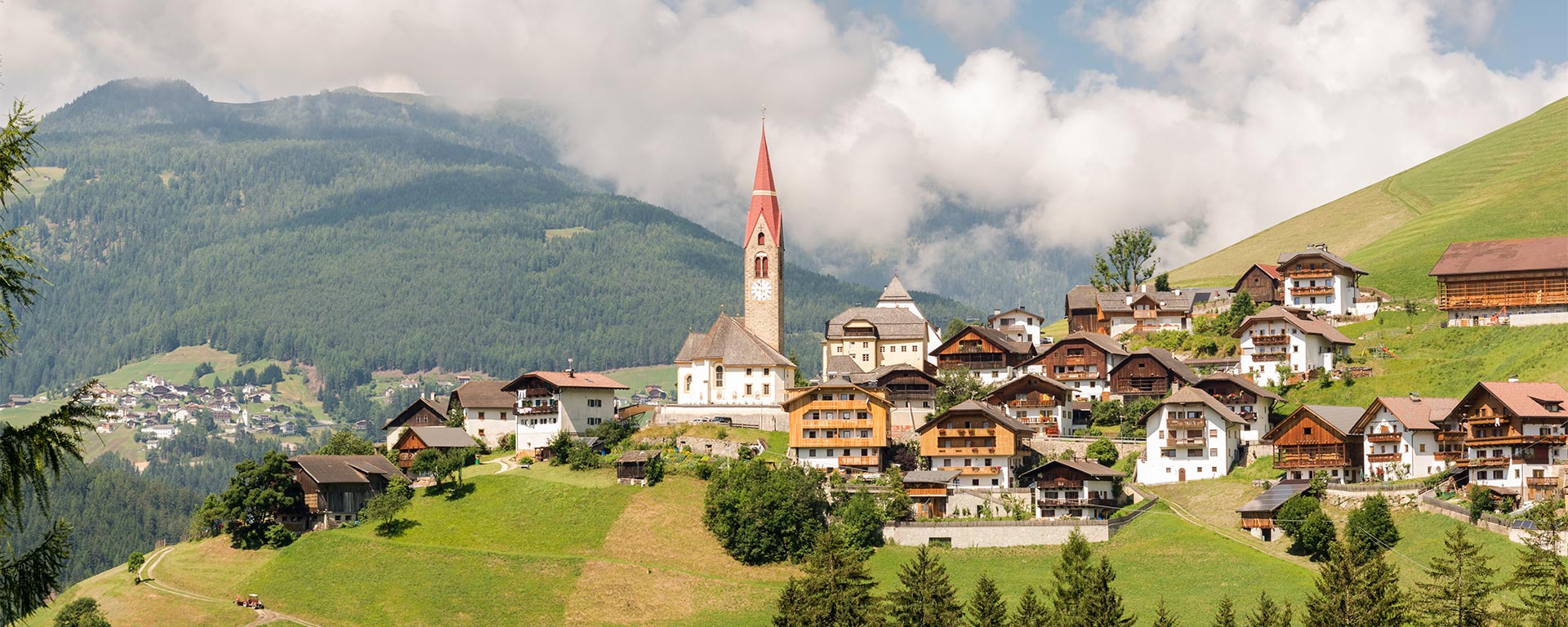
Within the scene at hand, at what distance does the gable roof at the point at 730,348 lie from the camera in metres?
121

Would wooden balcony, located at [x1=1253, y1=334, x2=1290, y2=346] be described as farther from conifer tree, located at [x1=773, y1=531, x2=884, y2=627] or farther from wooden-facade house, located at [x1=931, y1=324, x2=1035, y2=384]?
conifer tree, located at [x1=773, y1=531, x2=884, y2=627]


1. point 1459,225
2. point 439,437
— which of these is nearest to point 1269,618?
point 439,437

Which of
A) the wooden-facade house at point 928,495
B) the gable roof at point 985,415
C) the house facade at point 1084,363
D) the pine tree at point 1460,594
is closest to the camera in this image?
the pine tree at point 1460,594

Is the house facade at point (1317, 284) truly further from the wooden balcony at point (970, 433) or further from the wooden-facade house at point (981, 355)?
the wooden balcony at point (970, 433)

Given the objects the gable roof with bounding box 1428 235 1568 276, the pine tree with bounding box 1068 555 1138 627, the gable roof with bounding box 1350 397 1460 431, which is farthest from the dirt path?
the gable roof with bounding box 1428 235 1568 276

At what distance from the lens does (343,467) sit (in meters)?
109

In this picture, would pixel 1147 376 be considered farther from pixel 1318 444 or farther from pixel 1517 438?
pixel 1517 438

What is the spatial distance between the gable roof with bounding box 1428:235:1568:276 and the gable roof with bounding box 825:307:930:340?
144 feet

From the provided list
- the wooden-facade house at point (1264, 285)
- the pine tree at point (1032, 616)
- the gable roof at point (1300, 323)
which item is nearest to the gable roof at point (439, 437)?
the pine tree at point (1032, 616)

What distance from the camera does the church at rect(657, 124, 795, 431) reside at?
118 metres

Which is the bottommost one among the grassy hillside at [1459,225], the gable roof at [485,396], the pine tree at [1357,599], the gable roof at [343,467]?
the pine tree at [1357,599]

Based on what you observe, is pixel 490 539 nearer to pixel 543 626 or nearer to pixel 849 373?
pixel 543 626

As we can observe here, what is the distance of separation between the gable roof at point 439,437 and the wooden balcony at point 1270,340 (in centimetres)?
6170

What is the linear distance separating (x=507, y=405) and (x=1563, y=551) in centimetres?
7904
